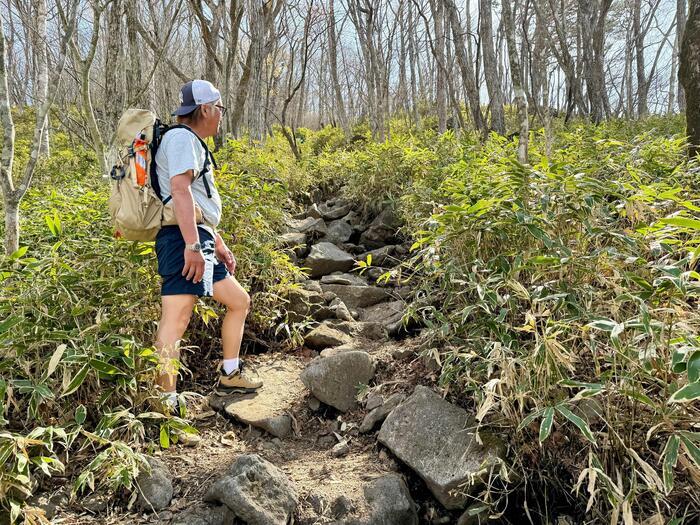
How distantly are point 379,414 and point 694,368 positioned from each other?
62.5 inches

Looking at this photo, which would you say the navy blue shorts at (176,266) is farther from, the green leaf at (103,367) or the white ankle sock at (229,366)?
the white ankle sock at (229,366)

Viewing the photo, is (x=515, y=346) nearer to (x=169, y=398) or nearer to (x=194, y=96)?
(x=169, y=398)

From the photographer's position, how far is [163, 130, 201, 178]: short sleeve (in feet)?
7.82

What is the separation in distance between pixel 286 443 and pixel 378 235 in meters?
3.50

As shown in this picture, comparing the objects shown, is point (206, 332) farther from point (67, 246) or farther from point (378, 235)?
point (378, 235)

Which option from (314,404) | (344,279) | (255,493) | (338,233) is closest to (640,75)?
(338,233)

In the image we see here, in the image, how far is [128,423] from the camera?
215 cm

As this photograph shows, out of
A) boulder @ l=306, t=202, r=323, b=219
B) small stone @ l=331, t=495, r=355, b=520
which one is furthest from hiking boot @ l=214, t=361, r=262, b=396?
boulder @ l=306, t=202, r=323, b=219

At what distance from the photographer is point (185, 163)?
2.38m

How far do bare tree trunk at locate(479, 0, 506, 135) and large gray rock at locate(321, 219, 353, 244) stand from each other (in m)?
3.28

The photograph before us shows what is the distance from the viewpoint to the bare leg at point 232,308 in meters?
2.74

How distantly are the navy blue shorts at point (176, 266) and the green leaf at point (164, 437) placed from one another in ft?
2.20

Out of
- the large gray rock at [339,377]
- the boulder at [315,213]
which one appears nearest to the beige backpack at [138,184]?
the large gray rock at [339,377]

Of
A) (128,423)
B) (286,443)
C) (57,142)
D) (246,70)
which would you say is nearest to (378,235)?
(246,70)
